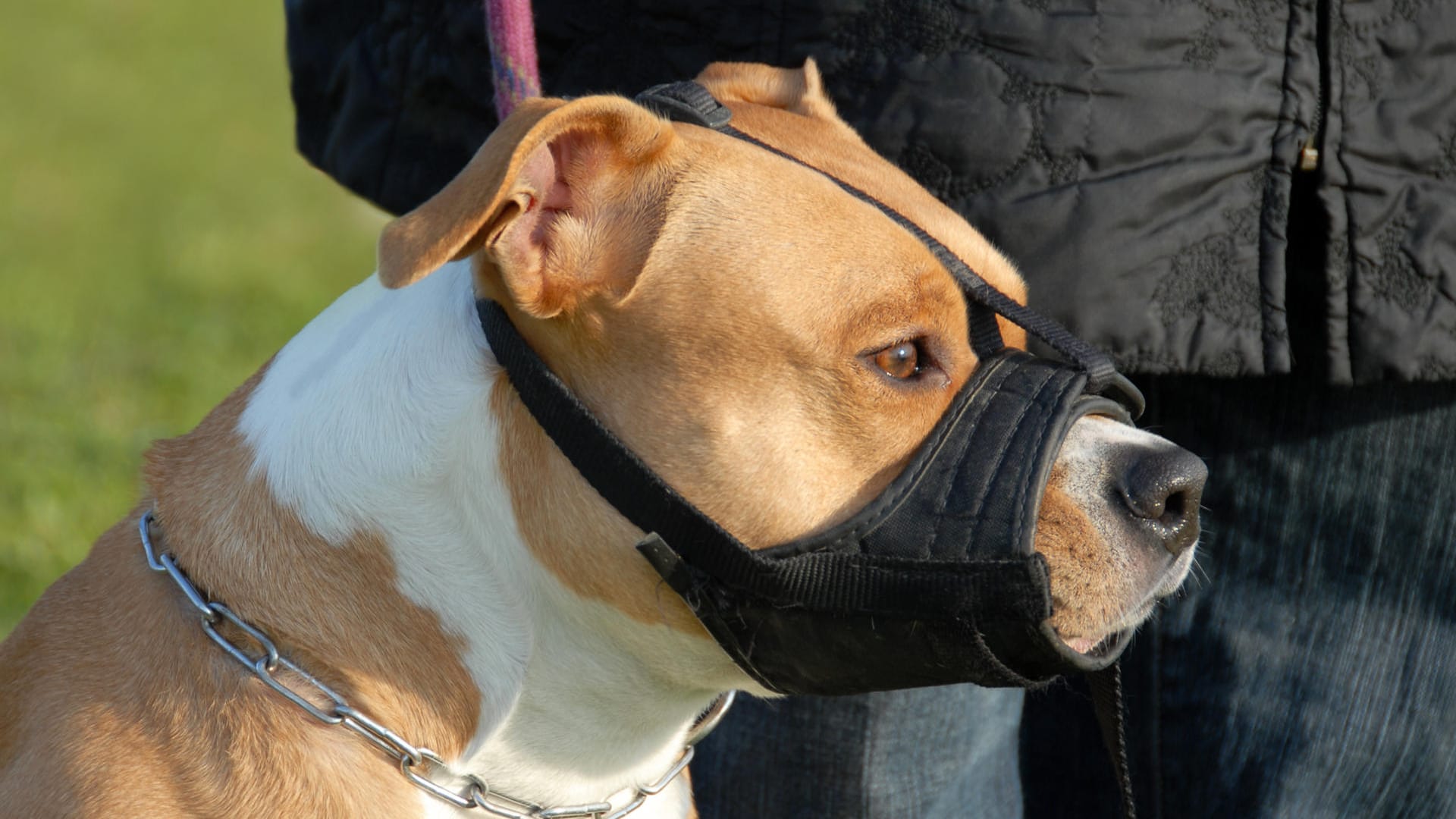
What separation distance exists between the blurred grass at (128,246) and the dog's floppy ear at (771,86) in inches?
62.2

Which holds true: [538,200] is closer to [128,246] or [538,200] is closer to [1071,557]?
[1071,557]

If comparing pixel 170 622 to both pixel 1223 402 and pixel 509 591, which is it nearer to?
pixel 509 591

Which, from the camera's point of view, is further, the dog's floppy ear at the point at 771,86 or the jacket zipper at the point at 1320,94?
the dog's floppy ear at the point at 771,86

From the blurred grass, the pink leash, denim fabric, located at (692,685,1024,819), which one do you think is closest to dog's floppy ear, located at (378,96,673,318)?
the pink leash

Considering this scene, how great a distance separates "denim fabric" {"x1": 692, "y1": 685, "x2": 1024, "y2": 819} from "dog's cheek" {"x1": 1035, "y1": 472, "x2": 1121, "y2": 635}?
29.1 inches

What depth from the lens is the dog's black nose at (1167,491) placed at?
2.12m

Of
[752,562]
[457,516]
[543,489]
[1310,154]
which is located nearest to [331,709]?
[457,516]

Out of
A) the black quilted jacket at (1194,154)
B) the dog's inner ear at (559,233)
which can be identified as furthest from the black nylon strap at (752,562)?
the black quilted jacket at (1194,154)

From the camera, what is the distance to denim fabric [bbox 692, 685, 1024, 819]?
2.85 metres

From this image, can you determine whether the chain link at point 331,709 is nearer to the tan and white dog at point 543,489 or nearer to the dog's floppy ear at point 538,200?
the tan and white dog at point 543,489

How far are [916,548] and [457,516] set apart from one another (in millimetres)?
707

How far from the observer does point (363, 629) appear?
7.25 feet

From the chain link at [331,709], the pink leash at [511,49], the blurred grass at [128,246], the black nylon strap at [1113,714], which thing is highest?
the pink leash at [511,49]

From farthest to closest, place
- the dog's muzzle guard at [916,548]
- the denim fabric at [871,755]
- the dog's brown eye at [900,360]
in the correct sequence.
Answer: the denim fabric at [871,755] → the dog's brown eye at [900,360] → the dog's muzzle guard at [916,548]
